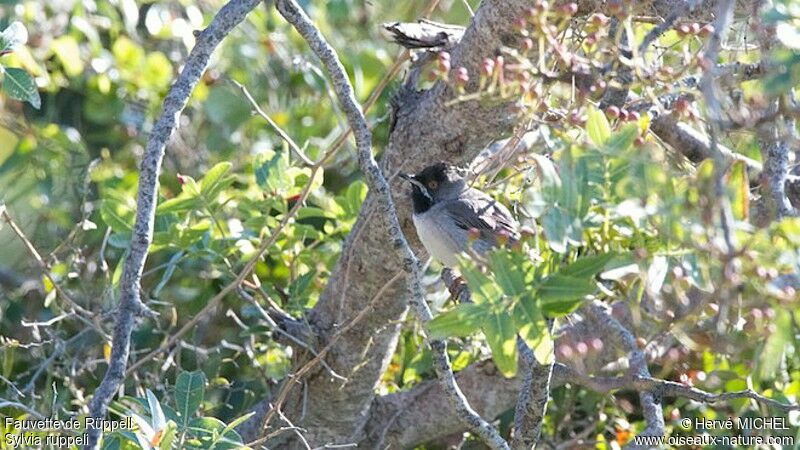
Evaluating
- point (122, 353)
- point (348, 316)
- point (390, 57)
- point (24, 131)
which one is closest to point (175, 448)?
point (122, 353)

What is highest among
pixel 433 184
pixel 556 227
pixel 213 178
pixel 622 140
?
pixel 622 140

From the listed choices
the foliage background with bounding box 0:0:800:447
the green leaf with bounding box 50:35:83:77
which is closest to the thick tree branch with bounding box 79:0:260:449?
the foliage background with bounding box 0:0:800:447

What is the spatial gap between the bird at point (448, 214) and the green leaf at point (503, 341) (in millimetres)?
1578

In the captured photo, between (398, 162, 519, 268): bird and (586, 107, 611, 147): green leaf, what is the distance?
1502 millimetres

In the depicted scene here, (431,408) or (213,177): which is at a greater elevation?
(213,177)

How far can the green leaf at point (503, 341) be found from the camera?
7.61ft

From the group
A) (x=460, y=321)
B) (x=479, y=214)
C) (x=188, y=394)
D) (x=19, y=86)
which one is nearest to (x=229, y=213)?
(x=479, y=214)

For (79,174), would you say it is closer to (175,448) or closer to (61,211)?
(61,211)

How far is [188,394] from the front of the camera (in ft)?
10.6

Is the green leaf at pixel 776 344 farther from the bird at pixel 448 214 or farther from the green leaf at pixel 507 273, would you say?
the bird at pixel 448 214

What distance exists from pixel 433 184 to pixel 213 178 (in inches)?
33.0

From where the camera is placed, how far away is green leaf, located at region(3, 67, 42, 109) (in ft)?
11.6

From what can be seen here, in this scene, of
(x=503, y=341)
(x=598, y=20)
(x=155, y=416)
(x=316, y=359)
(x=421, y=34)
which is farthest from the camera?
(x=421, y=34)

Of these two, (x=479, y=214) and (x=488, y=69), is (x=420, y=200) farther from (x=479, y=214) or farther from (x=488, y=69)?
(x=488, y=69)
